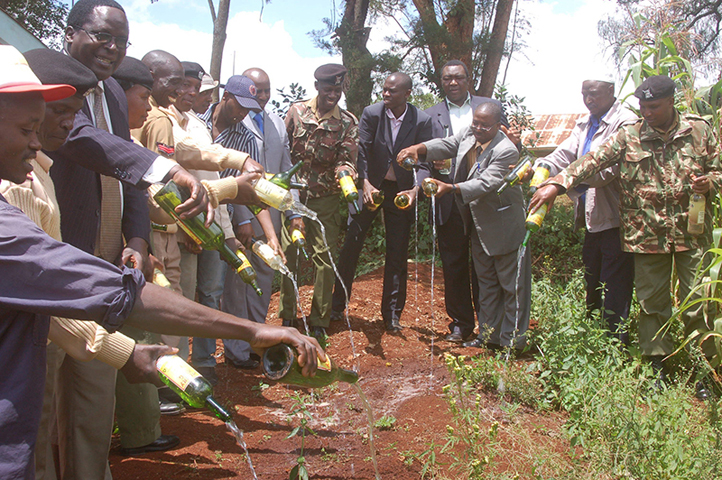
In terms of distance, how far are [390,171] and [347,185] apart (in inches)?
36.2

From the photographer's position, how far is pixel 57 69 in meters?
2.25

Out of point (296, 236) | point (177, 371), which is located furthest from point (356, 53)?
point (177, 371)

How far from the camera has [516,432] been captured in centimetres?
314

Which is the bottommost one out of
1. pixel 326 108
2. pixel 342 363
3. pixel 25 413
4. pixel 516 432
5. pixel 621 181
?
pixel 342 363

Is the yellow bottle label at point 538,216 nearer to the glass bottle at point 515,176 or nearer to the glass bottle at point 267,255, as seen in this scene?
the glass bottle at point 515,176

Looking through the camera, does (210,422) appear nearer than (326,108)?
Yes

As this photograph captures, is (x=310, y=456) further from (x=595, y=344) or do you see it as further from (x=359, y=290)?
(x=359, y=290)

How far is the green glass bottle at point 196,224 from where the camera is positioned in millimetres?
2781

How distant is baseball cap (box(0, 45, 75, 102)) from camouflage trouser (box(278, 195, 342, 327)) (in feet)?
12.3

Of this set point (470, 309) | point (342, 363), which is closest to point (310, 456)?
point (342, 363)

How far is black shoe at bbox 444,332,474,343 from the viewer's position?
221 inches

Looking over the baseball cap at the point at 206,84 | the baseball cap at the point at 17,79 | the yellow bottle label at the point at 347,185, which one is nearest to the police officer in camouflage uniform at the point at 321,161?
the yellow bottle label at the point at 347,185

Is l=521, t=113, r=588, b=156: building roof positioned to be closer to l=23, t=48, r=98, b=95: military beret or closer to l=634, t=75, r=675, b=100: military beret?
l=634, t=75, r=675, b=100: military beret

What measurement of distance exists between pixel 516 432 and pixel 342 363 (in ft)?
7.32
